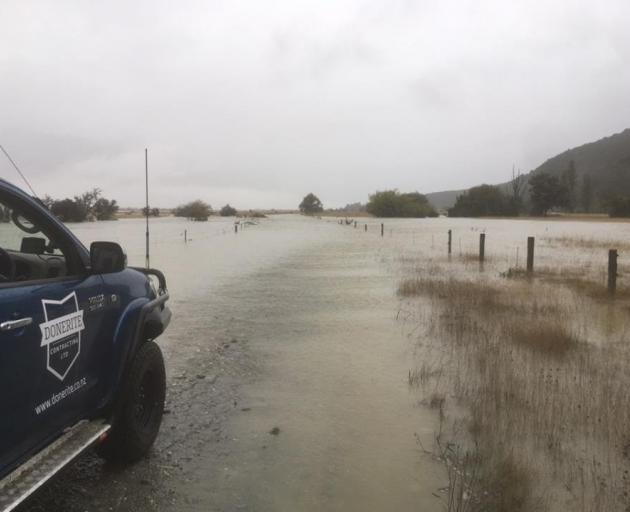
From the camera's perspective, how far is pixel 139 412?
442cm

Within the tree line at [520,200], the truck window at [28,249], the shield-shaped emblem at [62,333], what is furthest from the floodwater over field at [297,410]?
the tree line at [520,200]

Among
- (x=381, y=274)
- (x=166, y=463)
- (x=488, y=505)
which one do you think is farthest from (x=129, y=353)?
(x=381, y=274)

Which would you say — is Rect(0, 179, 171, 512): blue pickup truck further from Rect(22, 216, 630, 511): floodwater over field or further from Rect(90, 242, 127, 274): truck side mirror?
Rect(22, 216, 630, 511): floodwater over field

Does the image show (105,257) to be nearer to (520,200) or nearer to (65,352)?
(65,352)

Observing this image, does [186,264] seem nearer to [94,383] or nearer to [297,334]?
[297,334]

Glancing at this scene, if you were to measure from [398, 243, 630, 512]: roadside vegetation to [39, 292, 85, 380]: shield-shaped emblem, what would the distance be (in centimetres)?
263

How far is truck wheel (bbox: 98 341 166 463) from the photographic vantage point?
402cm

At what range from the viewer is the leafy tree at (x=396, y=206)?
158625mm

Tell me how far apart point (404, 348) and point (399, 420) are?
10.2ft

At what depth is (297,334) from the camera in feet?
31.3

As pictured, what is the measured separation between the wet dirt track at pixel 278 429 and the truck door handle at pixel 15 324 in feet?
4.39

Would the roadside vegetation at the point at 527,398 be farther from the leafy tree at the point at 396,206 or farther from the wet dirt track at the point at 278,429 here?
the leafy tree at the point at 396,206

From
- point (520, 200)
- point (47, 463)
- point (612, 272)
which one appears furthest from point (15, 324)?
point (520, 200)

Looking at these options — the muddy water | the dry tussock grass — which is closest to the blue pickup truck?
the muddy water
